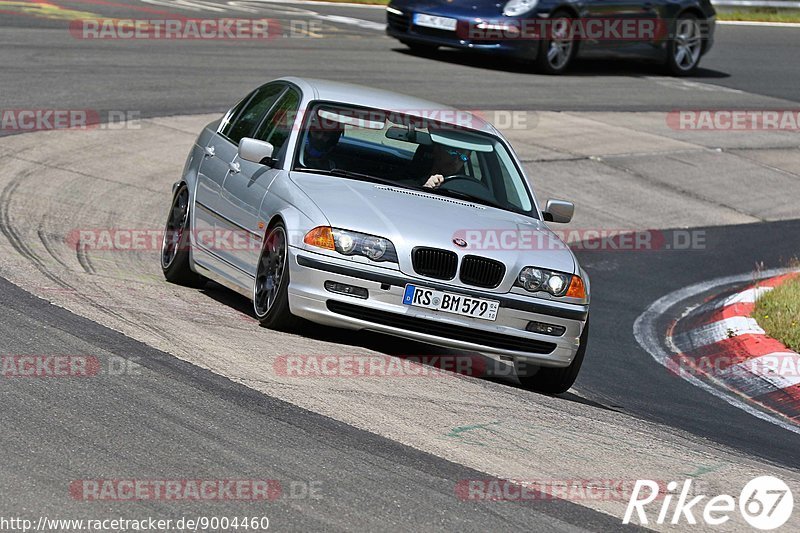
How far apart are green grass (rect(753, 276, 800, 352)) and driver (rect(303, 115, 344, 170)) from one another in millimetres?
3565

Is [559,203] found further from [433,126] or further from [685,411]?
[685,411]

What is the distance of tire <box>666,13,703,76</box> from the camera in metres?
23.0

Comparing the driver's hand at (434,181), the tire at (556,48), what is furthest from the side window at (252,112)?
the tire at (556,48)

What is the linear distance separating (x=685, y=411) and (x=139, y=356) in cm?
348

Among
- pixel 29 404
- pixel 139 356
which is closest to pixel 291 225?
pixel 139 356

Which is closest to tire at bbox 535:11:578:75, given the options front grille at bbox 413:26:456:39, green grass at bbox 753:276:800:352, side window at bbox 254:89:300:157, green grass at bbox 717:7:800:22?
front grille at bbox 413:26:456:39

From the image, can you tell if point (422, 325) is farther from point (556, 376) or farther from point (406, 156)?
point (406, 156)

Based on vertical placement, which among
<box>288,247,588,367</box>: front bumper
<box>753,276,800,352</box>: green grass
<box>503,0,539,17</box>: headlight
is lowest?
<box>753,276,800,352</box>: green grass

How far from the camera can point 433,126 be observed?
8.94 m

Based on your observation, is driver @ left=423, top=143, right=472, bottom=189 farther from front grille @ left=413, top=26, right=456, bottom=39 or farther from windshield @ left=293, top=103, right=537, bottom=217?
front grille @ left=413, top=26, right=456, bottom=39

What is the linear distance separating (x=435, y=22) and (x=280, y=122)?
479 inches

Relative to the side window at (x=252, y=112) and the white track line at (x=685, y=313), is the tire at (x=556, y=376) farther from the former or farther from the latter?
the side window at (x=252, y=112)

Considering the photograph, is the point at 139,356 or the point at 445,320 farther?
the point at 445,320

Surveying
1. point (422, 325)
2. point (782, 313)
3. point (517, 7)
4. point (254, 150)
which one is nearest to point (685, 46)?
point (517, 7)
